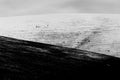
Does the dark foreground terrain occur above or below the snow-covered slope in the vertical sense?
below

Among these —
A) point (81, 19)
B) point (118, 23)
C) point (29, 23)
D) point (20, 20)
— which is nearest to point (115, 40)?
point (118, 23)

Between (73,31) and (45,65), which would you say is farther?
(73,31)

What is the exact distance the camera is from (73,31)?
13.0 metres

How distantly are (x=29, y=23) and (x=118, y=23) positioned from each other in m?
4.33

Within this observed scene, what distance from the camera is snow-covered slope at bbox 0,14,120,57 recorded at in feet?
36.8

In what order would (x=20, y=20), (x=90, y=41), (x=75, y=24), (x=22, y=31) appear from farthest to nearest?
(x=20, y=20) → (x=75, y=24) → (x=22, y=31) → (x=90, y=41)

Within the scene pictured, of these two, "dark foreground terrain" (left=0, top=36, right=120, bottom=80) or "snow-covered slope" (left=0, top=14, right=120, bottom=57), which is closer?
"dark foreground terrain" (left=0, top=36, right=120, bottom=80)

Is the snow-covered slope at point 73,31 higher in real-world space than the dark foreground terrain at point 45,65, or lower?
higher

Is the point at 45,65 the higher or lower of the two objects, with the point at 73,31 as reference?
lower

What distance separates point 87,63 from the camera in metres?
6.94

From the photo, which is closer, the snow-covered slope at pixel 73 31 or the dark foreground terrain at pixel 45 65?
the dark foreground terrain at pixel 45 65

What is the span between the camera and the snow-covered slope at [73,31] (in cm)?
1123

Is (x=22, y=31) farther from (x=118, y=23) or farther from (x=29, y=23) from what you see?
(x=118, y=23)

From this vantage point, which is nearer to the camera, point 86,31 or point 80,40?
point 80,40
